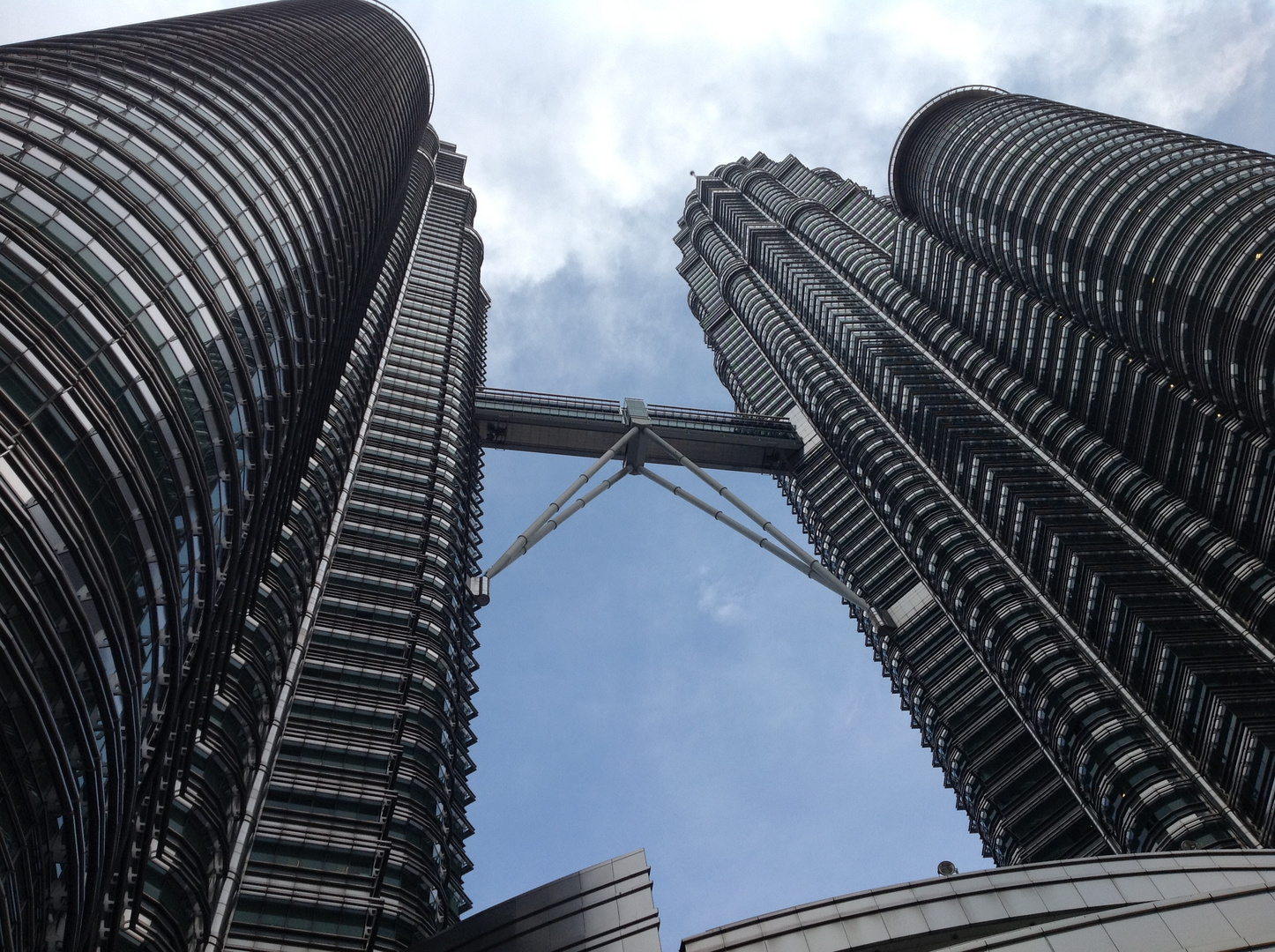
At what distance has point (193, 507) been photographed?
27.5 meters

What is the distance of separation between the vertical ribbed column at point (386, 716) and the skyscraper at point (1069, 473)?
125 ft

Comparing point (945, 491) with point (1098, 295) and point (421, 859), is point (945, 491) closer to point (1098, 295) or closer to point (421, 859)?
point (1098, 295)

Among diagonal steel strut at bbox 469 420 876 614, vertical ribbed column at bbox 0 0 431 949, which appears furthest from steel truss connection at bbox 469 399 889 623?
vertical ribbed column at bbox 0 0 431 949

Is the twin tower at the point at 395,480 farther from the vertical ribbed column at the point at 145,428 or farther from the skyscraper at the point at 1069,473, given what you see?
the skyscraper at the point at 1069,473

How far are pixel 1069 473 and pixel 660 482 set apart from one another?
39.0 meters

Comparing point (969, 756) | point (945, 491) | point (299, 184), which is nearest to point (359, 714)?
point (299, 184)

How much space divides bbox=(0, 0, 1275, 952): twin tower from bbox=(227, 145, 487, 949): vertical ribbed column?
0.24 meters

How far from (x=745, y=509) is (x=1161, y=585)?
134ft

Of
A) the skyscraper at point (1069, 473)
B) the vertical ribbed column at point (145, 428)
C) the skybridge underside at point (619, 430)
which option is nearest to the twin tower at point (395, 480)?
the vertical ribbed column at point (145, 428)

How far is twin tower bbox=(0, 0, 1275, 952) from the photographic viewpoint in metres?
23.7

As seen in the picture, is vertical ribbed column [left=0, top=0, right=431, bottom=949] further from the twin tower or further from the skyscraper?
the skyscraper

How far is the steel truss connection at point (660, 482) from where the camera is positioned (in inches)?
3455

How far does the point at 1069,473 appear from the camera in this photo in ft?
273

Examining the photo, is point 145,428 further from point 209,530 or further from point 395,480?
point 395,480
